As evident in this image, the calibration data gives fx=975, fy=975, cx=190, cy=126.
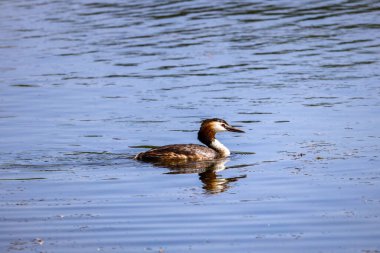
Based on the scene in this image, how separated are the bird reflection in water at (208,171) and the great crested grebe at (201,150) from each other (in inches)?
4.8

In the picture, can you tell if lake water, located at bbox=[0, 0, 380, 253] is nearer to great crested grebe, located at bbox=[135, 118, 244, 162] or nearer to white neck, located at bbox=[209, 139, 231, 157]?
white neck, located at bbox=[209, 139, 231, 157]

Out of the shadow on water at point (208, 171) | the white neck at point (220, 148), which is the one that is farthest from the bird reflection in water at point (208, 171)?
the white neck at point (220, 148)

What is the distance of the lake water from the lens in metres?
11.7

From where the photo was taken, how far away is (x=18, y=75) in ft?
85.5

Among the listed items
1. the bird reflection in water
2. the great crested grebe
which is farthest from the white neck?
the bird reflection in water

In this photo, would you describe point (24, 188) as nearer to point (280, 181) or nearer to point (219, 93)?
point (280, 181)

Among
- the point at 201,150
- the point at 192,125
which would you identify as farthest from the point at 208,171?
the point at 192,125

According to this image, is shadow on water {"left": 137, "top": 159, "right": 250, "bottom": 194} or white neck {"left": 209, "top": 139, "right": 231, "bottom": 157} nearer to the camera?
shadow on water {"left": 137, "top": 159, "right": 250, "bottom": 194}

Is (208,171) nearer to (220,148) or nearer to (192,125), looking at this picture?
(220,148)

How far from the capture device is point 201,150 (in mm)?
17391

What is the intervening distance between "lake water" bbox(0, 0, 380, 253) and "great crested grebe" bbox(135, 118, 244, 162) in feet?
0.87

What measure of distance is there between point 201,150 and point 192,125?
2.38 meters

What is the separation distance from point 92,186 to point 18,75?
12.2m

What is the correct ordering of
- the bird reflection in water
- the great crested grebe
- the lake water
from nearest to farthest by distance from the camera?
1. the lake water
2. the bird reflection in water
3. the great crested grebe
